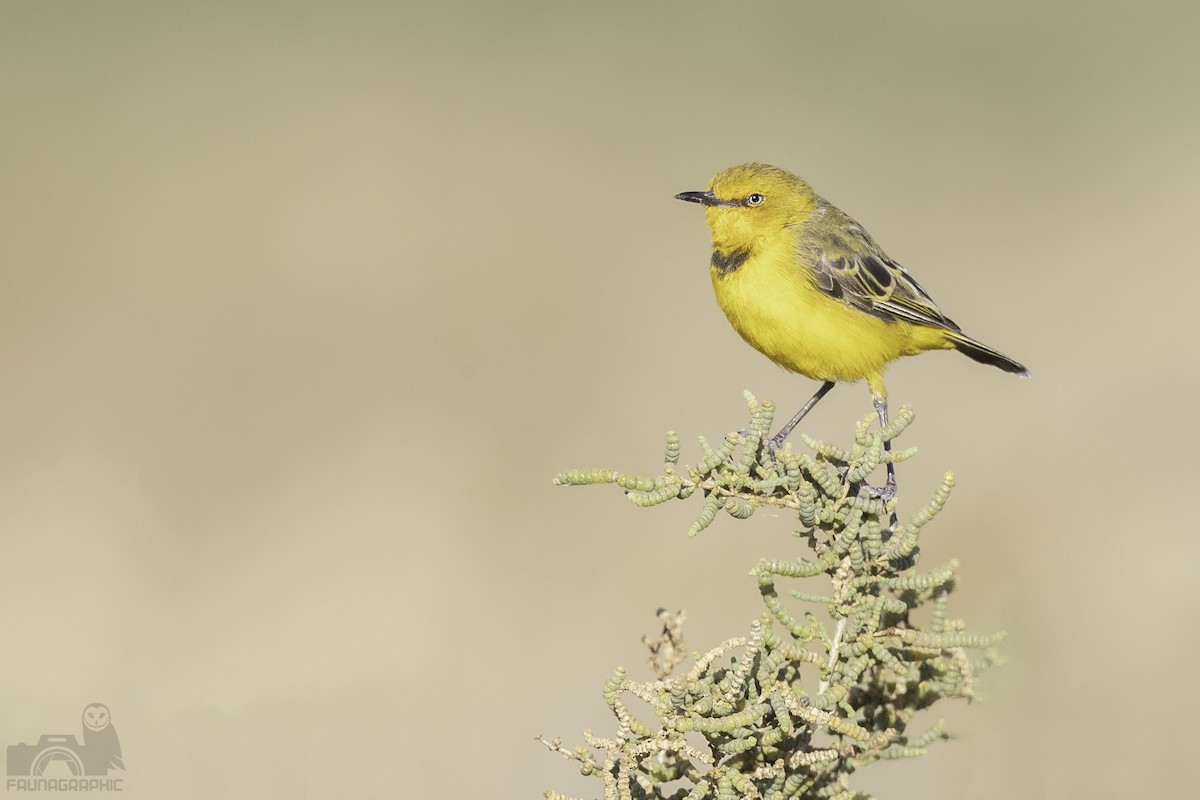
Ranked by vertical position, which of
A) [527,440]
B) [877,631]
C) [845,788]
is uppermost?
[527,440]

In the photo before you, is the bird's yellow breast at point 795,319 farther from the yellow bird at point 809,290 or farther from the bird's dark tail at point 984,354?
the bird's dark tail at point 984,354

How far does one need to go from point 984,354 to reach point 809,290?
1.10 m

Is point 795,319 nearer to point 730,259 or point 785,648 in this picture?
point 730,259

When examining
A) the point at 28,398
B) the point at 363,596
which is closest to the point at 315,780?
the point at 363,596

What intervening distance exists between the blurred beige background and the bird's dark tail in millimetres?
1120

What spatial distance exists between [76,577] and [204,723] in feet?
7.43

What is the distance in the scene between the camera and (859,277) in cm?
591

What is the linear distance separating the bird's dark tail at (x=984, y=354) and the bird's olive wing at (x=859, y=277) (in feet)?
0.27

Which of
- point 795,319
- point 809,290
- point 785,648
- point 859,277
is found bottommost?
point 785,648

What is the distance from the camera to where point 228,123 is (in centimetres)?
1555

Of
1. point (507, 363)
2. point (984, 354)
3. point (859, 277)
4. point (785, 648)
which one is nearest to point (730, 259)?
point (859, 277)

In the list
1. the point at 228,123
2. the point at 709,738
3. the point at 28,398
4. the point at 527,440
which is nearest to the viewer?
the point at 709,738

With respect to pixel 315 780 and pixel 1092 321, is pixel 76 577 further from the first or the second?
pixel 1092 321

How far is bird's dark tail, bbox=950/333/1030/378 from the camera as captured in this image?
6.07 meters
